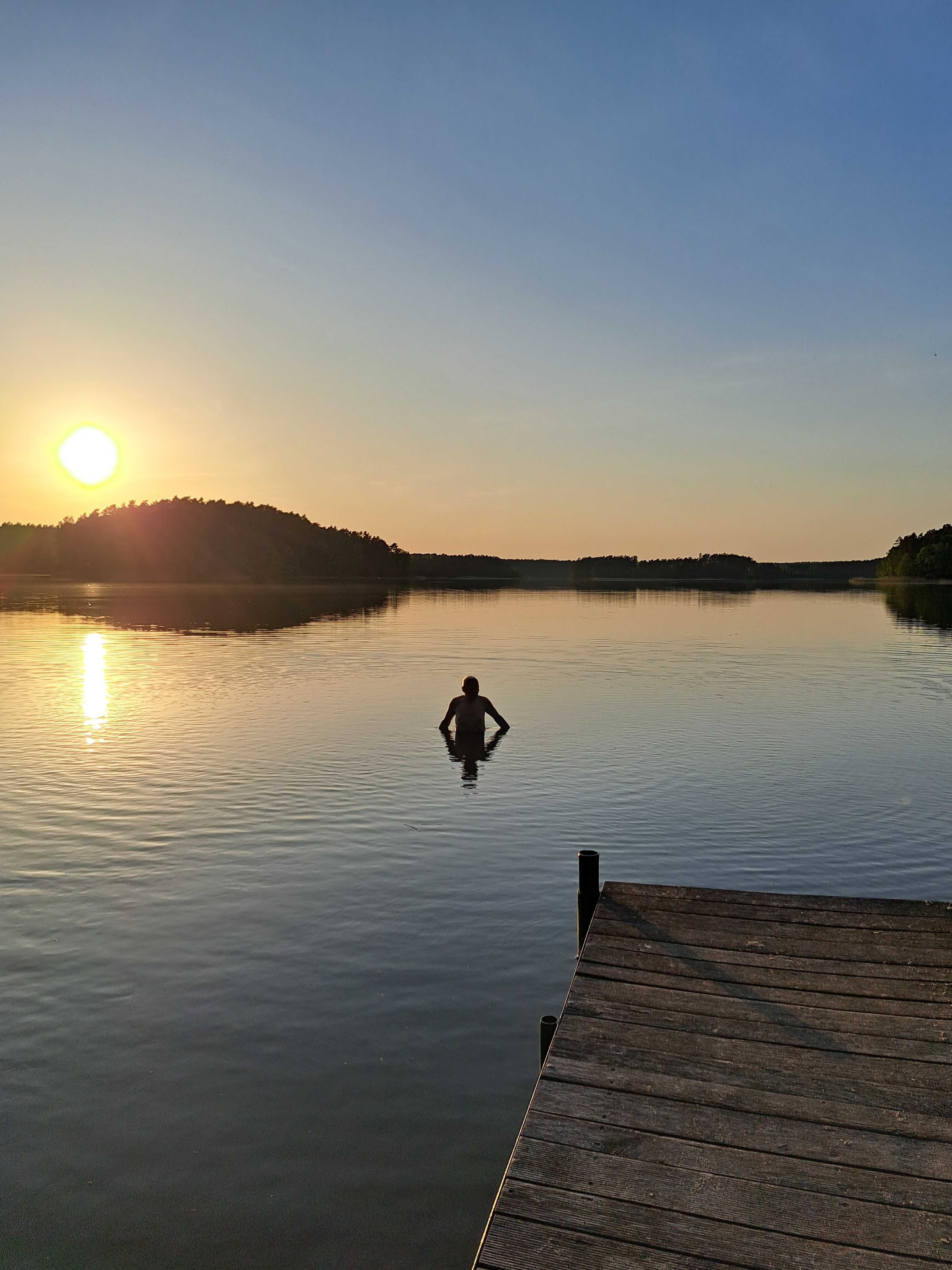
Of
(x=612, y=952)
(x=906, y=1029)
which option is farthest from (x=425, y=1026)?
(x=906, y=1029)

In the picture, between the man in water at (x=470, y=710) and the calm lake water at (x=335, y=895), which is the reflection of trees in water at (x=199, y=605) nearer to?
the calm lake water at (x=335, y=895)

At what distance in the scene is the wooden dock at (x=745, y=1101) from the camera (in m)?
4.98

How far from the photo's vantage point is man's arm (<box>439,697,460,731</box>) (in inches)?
985

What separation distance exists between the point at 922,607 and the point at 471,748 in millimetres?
95313

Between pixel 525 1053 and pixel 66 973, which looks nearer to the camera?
pixel 525 1053

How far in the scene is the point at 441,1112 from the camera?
7809 millimetres

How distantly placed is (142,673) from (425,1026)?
32.8 metres

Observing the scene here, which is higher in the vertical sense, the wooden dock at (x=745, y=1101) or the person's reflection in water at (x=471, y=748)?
the wooden dock at (x=745, y=1101)

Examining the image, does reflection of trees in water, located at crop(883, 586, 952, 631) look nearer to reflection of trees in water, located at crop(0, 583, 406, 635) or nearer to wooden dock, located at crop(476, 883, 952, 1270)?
reflection of trees in water, located at crop(0, 583, 406, 635)

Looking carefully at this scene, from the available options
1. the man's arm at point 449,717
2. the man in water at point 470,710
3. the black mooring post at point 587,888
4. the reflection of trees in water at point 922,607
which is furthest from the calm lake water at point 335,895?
the reflection of trees in water at point 922,607

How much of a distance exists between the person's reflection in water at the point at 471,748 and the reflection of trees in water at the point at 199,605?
37.4 metres

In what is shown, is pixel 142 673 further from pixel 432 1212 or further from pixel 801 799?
pixel 432 1212

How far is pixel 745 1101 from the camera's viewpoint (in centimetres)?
608

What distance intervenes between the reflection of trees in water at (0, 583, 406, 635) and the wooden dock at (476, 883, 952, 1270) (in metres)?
55.1
